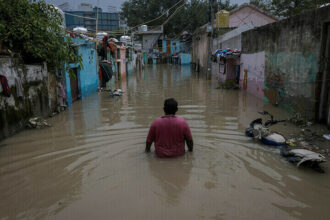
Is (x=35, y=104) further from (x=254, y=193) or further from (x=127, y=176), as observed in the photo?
(x=254, y=193)

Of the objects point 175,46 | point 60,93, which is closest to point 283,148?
point 60,93

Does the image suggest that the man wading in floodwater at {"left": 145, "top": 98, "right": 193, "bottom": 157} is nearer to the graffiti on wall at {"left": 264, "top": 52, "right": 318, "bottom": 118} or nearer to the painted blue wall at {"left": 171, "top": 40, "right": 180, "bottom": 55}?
the graffiti on wall at {"left": 264, "top": 52, "right": 318, "bottom": 118}

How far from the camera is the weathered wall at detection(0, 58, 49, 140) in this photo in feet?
21.2

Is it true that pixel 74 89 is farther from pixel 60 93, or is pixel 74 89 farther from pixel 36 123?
pixel 36 123

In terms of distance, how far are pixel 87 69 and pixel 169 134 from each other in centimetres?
1078

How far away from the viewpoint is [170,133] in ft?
14.6

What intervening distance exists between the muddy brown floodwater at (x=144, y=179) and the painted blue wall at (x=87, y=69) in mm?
6097

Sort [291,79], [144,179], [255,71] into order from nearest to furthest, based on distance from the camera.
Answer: [144,179], [291,79], [255,71]

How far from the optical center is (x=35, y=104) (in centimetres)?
802

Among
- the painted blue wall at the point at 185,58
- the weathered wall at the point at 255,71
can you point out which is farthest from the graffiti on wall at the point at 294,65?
the painted blue wall at the point at 185,58

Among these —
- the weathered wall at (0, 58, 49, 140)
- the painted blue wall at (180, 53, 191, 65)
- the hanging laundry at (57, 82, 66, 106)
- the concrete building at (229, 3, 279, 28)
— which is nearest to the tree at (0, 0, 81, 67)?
the weathered wall at (0, 58, 49, 140)

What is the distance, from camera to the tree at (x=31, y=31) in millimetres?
7766

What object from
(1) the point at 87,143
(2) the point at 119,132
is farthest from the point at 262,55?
(1) the point at 87,143

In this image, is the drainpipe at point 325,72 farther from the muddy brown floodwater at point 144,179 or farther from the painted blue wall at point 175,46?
the painted blue wall at point 175,46
